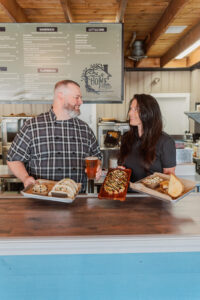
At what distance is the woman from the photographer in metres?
2.08

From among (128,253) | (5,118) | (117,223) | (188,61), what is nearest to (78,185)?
(117,223)

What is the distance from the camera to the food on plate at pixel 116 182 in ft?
5.09

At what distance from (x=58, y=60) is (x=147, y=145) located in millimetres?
1481

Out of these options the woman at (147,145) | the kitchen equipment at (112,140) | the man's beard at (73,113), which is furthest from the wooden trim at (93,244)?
the kitchen equipment at (112,140)

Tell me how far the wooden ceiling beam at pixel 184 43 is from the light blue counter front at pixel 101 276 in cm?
409

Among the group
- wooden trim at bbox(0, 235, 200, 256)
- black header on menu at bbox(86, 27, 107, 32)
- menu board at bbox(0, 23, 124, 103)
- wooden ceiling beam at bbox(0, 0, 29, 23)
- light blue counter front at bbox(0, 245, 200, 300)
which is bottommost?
light blue counter front at bbox(0, 245, 200, 300)

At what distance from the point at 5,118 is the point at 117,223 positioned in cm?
610

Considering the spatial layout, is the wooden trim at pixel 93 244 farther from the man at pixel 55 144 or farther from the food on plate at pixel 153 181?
the man at pixel 55 144

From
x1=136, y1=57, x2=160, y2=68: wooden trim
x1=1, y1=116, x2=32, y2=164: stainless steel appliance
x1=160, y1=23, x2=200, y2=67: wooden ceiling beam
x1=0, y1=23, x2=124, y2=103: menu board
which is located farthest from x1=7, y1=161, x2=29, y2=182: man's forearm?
x1=136, y1=57, x2=160, y2=68: wooden trim

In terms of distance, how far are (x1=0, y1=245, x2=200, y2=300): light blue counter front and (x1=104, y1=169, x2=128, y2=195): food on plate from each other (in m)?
0.39

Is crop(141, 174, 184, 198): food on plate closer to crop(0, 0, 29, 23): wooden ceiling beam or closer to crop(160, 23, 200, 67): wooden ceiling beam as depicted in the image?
crop(0, 0, 29, 23): wooden ceiling beam

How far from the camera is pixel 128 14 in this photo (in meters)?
4.14

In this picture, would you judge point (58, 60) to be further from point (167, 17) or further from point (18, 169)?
point (167, 17)

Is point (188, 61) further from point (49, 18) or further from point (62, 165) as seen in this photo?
point (62, 165)
